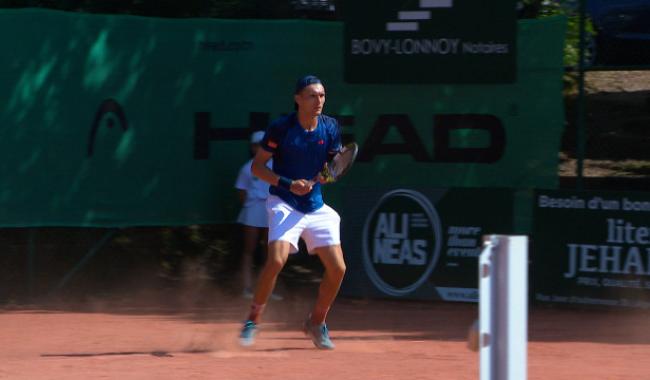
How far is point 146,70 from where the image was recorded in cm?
1021

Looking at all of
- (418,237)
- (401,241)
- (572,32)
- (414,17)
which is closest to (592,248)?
(418,237)

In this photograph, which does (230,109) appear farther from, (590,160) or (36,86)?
(590,160)

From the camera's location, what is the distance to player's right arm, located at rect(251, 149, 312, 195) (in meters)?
7.12

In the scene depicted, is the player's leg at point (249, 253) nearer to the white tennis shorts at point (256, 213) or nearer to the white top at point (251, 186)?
the white tennis shorts at point (256, 213)

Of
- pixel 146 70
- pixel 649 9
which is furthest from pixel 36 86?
pixel 649 9

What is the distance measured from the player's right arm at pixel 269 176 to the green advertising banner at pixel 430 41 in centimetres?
328

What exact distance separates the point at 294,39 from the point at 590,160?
4.15m

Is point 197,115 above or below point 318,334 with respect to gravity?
above

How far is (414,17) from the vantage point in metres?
10.2

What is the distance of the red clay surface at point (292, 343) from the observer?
22.8 ft

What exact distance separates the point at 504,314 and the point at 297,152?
4.26 meters

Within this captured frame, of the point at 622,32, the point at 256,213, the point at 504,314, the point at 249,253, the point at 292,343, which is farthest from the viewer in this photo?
the point at 249,253

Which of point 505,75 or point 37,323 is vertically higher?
point 505,75

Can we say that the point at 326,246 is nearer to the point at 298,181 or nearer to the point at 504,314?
the point at 298,181
